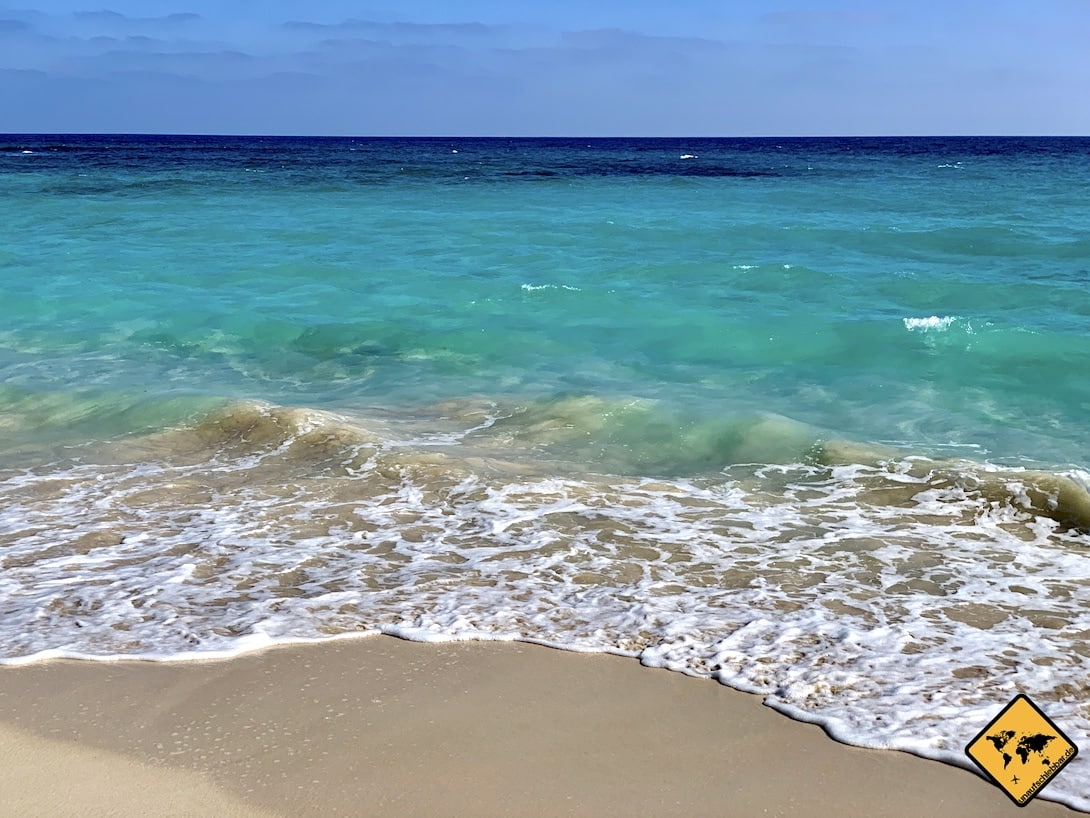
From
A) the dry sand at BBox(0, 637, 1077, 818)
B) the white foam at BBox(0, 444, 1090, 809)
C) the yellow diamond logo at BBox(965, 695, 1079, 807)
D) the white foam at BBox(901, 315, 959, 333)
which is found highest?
the yellow diamond logo at BBox(965, 695, 1079, 807)

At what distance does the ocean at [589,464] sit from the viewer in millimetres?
4738

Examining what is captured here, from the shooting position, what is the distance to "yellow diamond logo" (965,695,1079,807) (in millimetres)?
1841

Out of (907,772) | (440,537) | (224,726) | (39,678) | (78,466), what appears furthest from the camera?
(78,466)

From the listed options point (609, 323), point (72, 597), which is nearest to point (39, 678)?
point (72, 597)

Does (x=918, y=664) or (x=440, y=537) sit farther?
(x=440, y=537)

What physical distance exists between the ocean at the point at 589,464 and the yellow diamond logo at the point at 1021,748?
1.98m

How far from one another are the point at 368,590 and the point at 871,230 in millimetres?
18160

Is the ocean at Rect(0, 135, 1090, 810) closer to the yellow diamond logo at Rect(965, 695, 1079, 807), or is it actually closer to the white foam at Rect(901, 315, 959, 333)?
the white foam at Rect(901, 315, 959, 333)

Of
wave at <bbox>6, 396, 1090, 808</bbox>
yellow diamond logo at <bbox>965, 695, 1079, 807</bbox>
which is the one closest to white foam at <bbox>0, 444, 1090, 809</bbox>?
wave at <bbox>6, 396, 1090, 808</bbox>

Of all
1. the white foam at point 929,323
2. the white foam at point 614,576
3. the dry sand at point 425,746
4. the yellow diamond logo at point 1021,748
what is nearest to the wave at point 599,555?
Result: the white foam at point 614,576

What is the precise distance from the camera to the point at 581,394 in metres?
9.37

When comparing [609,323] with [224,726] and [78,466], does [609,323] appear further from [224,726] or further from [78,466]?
[224,726]

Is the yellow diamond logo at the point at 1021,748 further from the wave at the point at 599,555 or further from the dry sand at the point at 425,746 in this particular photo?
the wave at the point at 599,555

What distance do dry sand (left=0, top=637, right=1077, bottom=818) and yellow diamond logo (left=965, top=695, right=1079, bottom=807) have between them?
5.50 ft
